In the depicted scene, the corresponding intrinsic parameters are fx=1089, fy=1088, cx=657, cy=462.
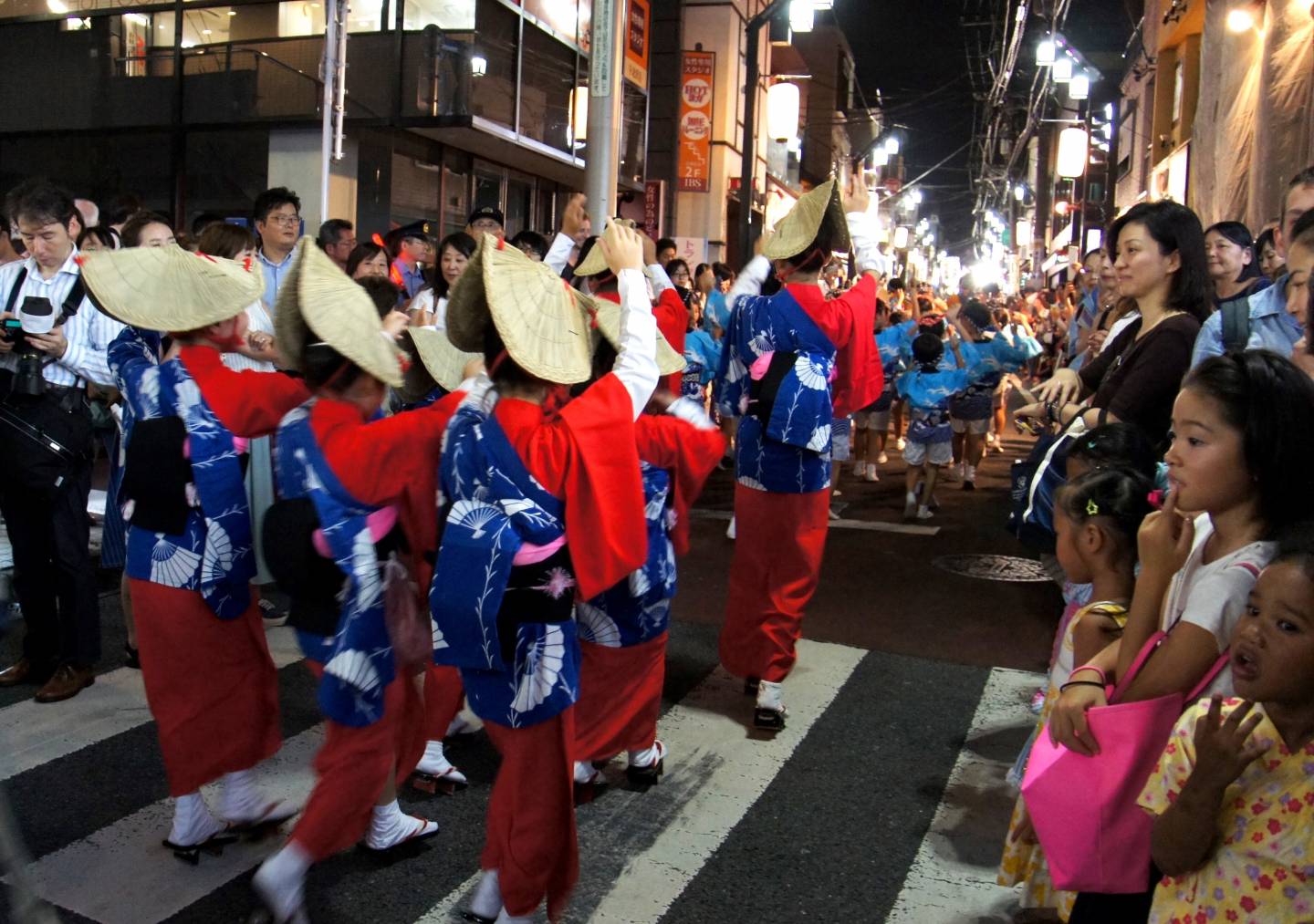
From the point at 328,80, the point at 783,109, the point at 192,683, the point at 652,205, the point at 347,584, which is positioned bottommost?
the point at 192,683

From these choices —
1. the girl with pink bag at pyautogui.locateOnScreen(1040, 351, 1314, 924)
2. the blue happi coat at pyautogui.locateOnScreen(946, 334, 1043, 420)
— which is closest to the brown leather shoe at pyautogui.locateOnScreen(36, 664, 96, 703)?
the girl with pink bag at pyautogui.locateOnScreen(1040, 351, 1314, 924)

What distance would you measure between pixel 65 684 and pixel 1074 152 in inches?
941

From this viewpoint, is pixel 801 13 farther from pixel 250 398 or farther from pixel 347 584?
pixel 347 584

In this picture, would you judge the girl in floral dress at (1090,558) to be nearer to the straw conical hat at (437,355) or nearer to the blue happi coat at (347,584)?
the blue happi coat at (347,584)

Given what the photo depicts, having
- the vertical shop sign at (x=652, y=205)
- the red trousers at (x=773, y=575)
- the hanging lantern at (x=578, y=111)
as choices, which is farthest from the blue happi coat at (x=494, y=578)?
the vertical shop sign at (x=652, y=205)

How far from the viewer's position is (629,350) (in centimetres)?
291

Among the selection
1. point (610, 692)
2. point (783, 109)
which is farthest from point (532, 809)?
point (783, 109)

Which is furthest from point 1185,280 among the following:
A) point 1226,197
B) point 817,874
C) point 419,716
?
point 1226,197

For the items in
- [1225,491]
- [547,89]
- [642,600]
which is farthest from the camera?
[547,89]

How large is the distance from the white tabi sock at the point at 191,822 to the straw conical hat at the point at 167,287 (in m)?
1.46

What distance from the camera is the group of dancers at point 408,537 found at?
275 centimetres

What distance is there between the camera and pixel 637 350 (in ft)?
9.56

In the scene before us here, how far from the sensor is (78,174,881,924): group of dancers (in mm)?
2748

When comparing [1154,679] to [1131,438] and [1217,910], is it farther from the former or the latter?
[1131,438]
